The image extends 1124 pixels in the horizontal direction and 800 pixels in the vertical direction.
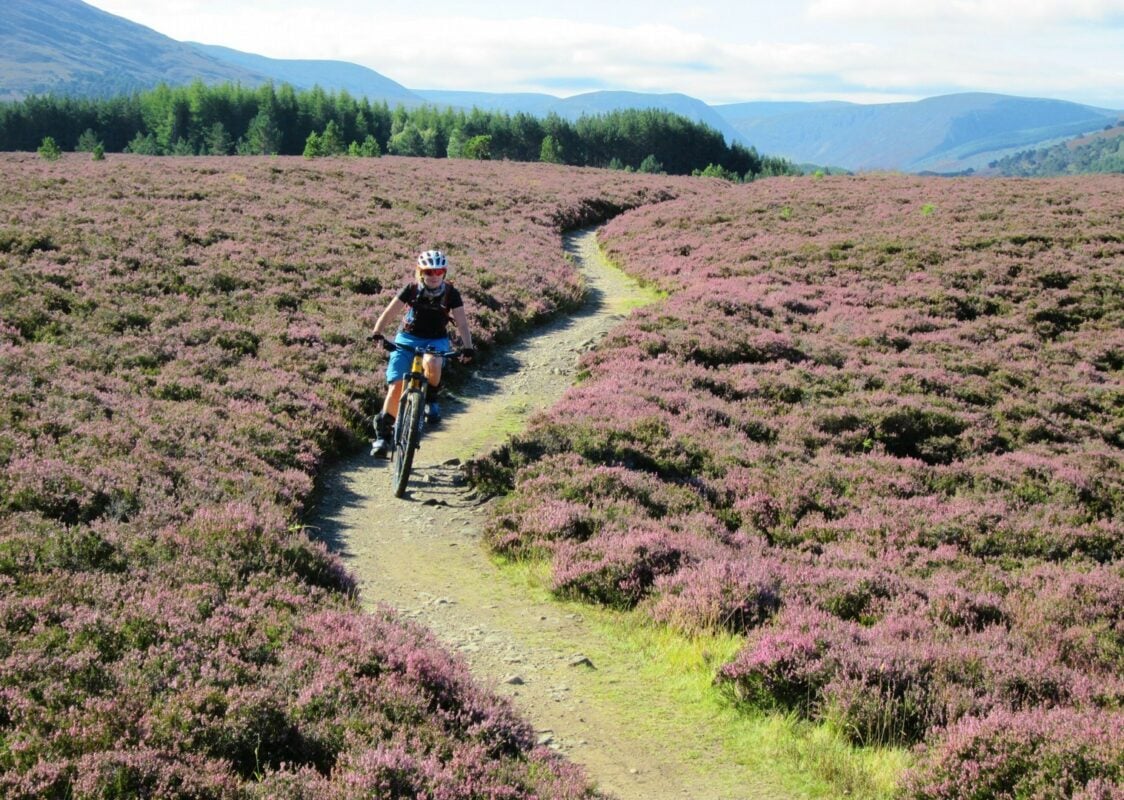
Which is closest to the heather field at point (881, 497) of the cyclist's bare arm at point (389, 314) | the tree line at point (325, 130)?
the cyclist's bare arm at point (389, 314)

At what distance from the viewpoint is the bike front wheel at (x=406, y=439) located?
1174 cm

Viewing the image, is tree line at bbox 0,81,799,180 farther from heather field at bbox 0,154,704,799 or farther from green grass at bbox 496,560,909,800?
green grass at bbox 496,560,909,800

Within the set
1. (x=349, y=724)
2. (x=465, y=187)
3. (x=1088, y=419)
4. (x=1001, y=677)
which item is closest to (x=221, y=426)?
(x=349, y=724)

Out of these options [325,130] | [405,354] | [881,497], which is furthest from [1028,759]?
[325,130]

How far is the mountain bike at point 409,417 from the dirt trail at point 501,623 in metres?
0.42

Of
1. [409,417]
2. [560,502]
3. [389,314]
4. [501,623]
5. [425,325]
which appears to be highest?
[389,314]

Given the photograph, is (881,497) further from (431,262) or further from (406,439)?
(431,262)

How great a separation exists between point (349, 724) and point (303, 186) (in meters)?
39.9

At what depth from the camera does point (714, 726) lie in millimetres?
7000

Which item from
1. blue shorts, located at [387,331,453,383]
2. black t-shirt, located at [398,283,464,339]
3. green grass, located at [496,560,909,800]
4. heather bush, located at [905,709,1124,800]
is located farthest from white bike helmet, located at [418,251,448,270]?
heather bush, located at [905,709,1124,800]

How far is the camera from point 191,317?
1822 cm

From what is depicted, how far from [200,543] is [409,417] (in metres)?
3.92

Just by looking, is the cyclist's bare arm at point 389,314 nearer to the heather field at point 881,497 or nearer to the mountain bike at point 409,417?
the mountain bike at point 409,417

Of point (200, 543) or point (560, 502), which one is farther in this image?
point (560, 502)
